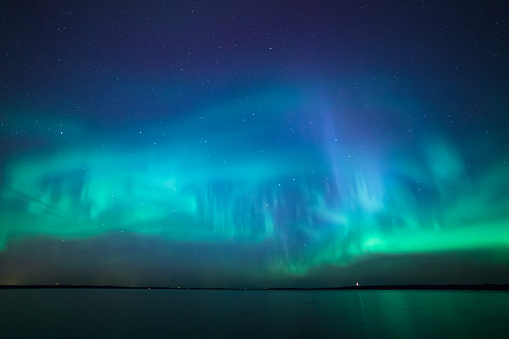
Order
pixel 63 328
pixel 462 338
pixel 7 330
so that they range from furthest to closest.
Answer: pixel 63 328 < pixel 7 330 < pixel 462 338

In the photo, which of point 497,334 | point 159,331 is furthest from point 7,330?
point 497,334

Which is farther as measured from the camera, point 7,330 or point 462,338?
point 7,330

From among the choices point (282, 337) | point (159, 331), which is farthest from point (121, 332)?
point (282, 337)

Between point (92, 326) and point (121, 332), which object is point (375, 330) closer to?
point (121, 332)

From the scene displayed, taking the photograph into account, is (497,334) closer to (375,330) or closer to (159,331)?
(375,330)

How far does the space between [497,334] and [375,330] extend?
5428 mm

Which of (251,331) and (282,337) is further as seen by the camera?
(251,331)

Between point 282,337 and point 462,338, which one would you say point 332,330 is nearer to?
point 282,337

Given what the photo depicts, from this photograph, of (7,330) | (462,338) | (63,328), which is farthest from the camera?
(63,328)

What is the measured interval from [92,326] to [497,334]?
20.9 m

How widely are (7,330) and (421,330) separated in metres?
21.2

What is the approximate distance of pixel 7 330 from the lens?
56.6 feet

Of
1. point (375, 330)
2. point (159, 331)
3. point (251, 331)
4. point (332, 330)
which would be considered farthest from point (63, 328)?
point (375, 330)

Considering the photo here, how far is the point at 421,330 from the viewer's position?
18.1 meters
